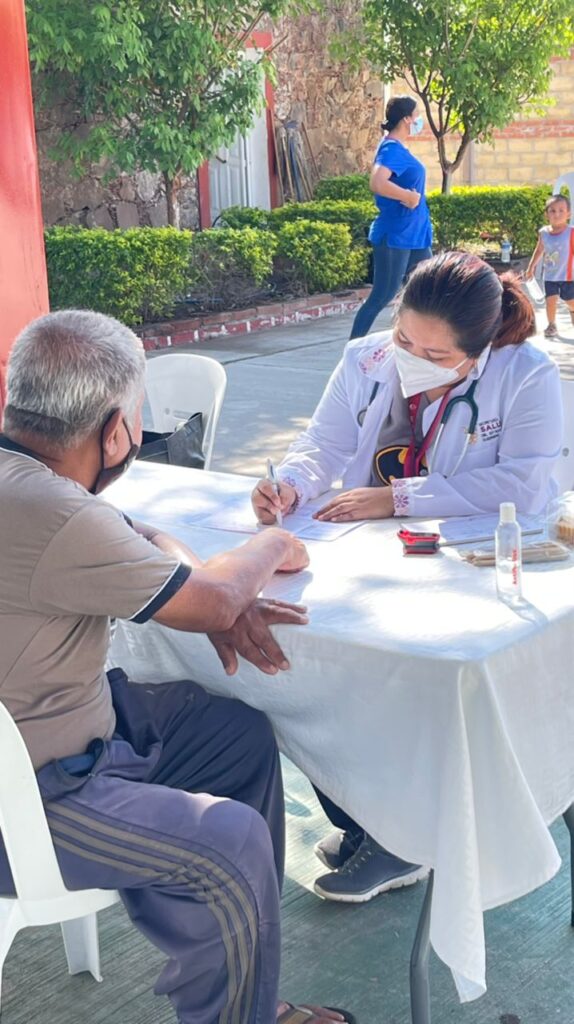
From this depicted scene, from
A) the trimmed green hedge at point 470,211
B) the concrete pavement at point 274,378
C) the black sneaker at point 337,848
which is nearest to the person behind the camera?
the black sneaker at point 337,848

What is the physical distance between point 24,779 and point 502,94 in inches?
619

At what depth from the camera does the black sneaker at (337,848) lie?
3.13 metres

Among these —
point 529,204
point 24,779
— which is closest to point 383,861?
point 24,779

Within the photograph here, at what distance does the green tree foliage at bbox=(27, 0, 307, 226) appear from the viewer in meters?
11.4

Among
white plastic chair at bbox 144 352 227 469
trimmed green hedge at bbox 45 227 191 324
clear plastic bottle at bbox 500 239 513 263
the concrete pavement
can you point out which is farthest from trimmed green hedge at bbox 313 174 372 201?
white plastic chair at bbox 144 352 227 469

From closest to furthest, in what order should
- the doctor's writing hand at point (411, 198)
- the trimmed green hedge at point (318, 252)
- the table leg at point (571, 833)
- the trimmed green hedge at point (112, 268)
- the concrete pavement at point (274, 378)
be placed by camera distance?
the table leg at point (571, 833), the concrete pavement at point (274, 378), the doctor's writing hand at point (411, 198), the trimmed green hedge at point (112, 268), the trimmed green hedge at point (318, 252)

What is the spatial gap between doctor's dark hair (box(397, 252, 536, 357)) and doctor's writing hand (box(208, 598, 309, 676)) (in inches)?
38.8

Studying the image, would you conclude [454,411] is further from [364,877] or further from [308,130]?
[308,130]

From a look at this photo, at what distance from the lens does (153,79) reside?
1252 centimetres

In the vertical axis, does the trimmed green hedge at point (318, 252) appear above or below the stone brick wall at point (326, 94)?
below

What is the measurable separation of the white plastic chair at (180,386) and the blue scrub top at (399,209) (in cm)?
499

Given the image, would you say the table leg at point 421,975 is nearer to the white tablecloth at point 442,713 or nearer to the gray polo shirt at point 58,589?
the white tablecloth at point 442,713

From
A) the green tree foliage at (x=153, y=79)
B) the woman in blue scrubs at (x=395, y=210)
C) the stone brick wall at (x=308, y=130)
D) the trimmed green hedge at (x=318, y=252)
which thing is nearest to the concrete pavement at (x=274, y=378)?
the trimmed green hedge at (x=318, y=252)

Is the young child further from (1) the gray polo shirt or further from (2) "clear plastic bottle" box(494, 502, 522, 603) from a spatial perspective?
(1) the gray polo shirt
